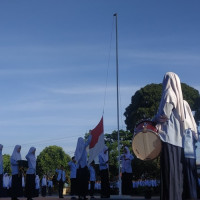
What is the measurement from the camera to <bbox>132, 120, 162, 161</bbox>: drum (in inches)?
218

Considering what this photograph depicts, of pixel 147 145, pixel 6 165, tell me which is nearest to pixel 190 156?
pixel 147 145

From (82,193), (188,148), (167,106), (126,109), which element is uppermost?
(126,109)

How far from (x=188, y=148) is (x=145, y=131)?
680mm

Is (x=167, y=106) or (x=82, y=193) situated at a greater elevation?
(x=167, y=106)

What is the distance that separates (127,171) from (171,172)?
36.5ft

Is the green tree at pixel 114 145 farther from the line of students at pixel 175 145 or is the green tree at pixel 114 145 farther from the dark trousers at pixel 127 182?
the line of students at pixel 175 145

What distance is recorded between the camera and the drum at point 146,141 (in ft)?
18.2

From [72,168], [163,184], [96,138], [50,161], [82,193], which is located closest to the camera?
[163,184]

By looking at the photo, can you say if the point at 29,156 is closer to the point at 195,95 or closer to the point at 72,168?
the point at 72,168

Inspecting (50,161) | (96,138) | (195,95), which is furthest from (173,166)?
(50,161)

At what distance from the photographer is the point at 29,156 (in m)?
13.4

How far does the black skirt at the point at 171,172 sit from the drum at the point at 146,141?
6.5 inches

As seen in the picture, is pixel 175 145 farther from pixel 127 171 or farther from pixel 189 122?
pixel 127 171

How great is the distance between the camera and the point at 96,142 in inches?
603
